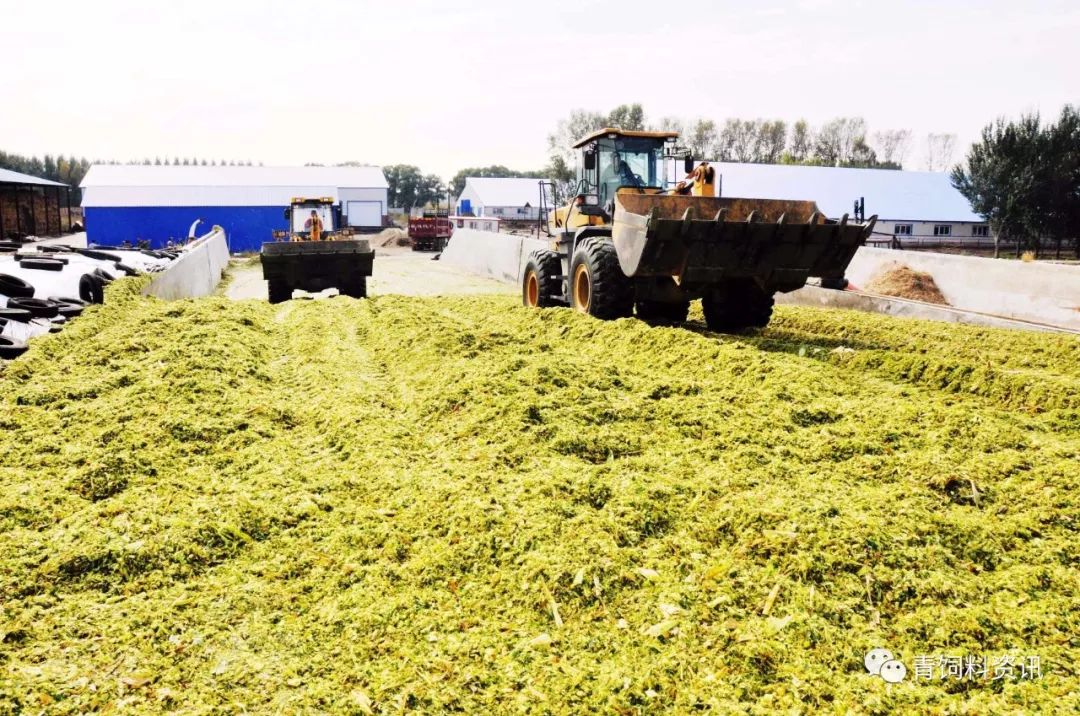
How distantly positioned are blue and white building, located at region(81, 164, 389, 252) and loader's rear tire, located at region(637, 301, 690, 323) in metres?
31.3

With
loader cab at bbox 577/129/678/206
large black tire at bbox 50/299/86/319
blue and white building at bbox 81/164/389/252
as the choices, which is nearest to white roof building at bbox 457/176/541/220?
blue and white building at bbox 81/164/389/252

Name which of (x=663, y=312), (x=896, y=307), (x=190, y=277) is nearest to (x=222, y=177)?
(x=190, y=277)

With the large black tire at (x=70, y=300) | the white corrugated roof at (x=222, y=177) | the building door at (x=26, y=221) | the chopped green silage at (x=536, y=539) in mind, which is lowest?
the chopped green silage at (x=536, y=539)

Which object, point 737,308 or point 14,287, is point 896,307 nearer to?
point 737,308

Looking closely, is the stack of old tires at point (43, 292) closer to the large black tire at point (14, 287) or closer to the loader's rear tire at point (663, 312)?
the large black tire at point (14, 287)

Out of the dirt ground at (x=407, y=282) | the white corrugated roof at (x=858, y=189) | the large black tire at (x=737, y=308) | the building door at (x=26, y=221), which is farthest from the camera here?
the white corrugated roof at (x=858, y=189)

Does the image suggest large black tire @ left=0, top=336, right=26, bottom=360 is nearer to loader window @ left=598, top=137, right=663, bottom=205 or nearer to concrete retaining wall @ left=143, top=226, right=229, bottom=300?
concrete retaining wall @ left=143, top=226, right=229, bottom=300

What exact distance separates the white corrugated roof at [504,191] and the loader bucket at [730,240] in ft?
213

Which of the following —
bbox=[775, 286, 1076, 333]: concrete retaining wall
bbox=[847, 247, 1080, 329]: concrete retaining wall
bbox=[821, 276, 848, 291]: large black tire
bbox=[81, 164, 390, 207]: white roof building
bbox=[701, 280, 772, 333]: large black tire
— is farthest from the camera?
bbox=[81, 164, 390, 207]: white roof building

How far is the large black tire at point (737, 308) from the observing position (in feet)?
34.3

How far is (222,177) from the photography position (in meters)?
53.3

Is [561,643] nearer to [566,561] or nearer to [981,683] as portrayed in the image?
[566,561]

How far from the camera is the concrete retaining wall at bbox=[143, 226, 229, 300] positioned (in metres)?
14.3

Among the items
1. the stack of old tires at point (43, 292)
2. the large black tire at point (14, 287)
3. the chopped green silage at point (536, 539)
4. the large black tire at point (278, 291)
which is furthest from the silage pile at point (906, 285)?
the large black tire at point (14, 287)
